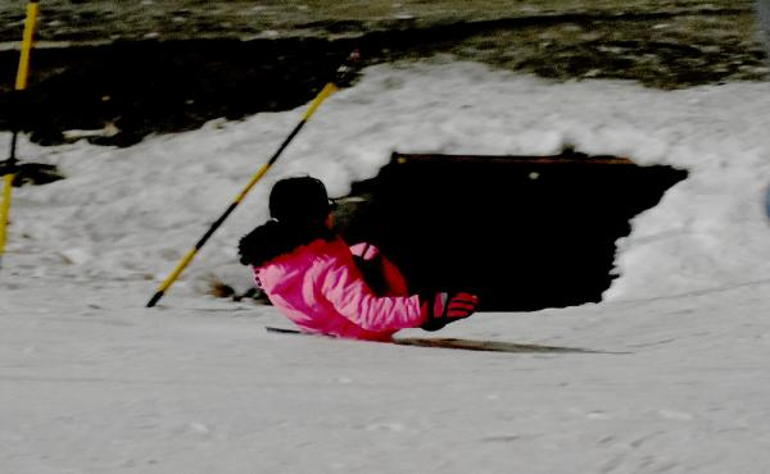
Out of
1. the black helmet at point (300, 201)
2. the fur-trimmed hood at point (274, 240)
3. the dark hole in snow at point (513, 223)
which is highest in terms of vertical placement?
the black helmet at point (300, 201)

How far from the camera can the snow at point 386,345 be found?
3.23 metres

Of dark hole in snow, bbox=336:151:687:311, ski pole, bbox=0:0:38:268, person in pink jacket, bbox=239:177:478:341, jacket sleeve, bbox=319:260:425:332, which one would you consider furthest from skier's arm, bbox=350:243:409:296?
ski pole, bbox=0:0:38:268

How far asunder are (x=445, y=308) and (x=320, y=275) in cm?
62

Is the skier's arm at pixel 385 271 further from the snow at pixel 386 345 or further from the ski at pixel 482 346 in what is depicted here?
the snow at pixel 386 345

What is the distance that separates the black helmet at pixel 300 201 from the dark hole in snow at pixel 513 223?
290 centimetres

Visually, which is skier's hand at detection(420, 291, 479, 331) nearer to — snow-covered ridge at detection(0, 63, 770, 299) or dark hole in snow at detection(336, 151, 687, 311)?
snow-covered ridge at detection(0, 63, 770, 299)

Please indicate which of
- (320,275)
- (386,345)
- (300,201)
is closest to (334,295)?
(320,275)

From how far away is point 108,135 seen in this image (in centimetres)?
1027

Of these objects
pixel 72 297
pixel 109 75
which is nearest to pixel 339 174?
pixel 72 297

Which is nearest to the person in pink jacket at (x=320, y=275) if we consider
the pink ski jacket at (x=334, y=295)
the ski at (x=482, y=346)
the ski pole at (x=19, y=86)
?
the pink ski jacket at (x=334, y=295)

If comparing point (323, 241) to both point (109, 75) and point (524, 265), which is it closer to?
point (524, 265)

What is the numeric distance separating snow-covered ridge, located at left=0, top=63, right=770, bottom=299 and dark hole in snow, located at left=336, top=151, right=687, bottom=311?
0.68 ft

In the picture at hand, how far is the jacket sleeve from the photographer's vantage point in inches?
198

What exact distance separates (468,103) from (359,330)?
4612mm
